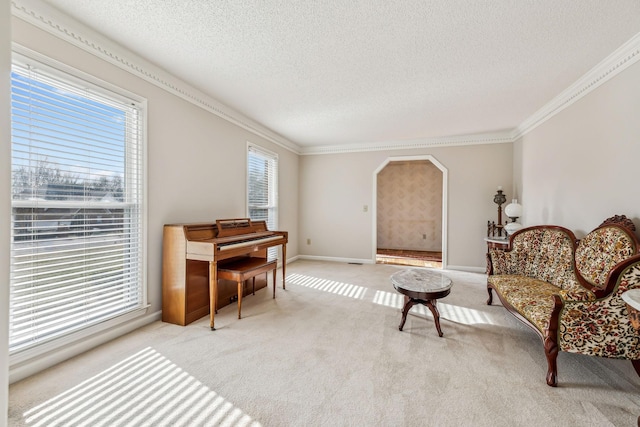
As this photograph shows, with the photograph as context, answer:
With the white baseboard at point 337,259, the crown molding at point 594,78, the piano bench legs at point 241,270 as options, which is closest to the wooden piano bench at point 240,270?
the piano bench legs at point 241,270

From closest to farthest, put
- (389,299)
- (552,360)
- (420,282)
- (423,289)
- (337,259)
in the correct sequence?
(552,360) → (423,289) → (420,282) → (389,299) → (337,259)

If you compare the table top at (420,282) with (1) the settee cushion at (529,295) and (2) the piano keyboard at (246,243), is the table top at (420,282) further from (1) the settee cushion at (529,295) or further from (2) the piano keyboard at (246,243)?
(2) the piano keyboard at (246,243)

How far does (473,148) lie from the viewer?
16.1 feet

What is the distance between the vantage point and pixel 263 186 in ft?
15.3

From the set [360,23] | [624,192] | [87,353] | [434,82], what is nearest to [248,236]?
[87,353]

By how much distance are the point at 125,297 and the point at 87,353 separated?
1.55ft

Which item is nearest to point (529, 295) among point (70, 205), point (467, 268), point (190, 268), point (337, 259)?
point (467, 268)

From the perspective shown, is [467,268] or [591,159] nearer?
[591,159]

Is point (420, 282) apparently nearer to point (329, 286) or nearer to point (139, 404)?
point (329, 286)

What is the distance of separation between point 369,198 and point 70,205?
14.8ft

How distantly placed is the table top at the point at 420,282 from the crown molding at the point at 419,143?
3.06 m

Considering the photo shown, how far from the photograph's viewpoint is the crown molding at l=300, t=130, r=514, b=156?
4766 mm

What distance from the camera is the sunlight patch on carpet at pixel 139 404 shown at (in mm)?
1438

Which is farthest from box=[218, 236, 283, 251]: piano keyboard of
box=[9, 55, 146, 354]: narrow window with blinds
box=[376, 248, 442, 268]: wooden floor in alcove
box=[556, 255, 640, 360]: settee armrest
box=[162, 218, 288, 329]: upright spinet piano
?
box=[376, 248, 442, 268]: wooden floor in alcove
